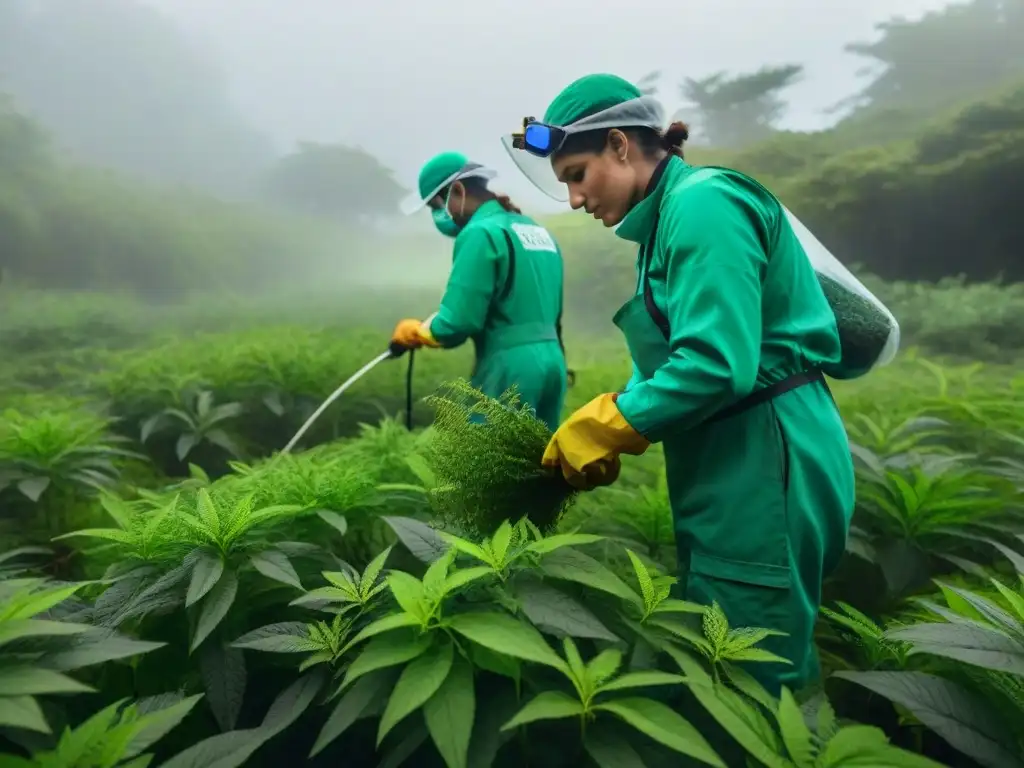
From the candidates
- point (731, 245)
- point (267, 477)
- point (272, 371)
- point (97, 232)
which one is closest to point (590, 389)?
point (272, 371)

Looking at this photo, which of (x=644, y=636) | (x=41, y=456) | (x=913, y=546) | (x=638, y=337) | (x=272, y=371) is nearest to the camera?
(x=644, y=636)

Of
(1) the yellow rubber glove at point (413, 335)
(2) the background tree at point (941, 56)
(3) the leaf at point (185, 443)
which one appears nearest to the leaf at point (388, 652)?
(1) the yellow rubber glove at point (413, 335)

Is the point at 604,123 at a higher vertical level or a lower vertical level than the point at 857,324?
higher

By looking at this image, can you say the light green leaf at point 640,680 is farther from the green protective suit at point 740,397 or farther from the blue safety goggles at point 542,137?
the blue safety goggles at point 542,137

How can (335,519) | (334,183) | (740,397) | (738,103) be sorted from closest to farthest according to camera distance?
(740,397), (335,519), (334,183), (738,103)

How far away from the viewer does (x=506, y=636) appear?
0.72 meters

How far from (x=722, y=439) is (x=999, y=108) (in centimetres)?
608

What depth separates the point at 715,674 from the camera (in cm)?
80

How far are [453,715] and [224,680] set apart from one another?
52cm

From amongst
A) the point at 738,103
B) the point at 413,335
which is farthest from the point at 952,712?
the point at 738,103

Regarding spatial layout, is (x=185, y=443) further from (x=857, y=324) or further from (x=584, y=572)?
(x=857, y=324)

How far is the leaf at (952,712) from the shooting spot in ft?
2.31

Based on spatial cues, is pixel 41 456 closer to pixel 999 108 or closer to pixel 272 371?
pixel 272 371

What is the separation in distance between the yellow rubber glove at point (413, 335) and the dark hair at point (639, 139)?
1.37 m
